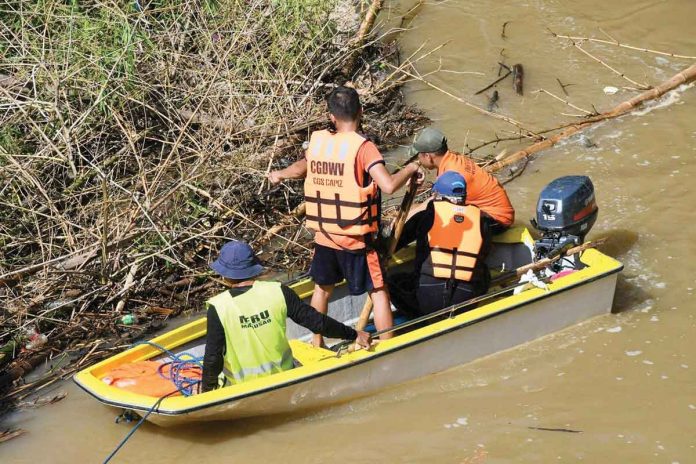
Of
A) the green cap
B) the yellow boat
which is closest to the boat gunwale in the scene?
the yellow boat

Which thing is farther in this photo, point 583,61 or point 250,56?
point 583,61

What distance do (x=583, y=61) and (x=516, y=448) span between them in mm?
6186

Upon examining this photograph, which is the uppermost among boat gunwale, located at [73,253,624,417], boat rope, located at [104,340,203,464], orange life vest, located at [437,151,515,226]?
orange life vest, located at [437,151,515,226]

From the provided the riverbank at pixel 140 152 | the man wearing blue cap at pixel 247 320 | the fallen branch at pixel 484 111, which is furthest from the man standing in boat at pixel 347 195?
the fallen branch at pixel 484 111

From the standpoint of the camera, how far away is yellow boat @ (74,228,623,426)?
213 inches

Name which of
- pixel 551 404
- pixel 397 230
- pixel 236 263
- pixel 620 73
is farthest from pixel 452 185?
pixel 620 73

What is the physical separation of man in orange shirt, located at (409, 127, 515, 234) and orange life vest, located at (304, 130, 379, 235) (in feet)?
2.93

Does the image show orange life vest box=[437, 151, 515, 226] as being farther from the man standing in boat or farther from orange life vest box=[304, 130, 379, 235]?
orange life vest box=[304, 130, 379, 235]

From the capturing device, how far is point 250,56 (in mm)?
8961

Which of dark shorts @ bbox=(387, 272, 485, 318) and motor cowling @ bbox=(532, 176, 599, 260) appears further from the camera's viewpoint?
motor cowling @ bbox=(532, 176, 599, 260)

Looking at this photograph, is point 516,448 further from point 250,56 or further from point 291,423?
point 250,56

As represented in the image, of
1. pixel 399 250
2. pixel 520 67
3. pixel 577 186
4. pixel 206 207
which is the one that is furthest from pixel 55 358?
pixel 520 67

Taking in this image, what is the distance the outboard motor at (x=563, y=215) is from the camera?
6.43 meters

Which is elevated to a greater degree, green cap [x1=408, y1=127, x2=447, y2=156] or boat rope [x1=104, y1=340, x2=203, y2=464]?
green cap [x1=408, y1=127, x2=447, y2=156]
